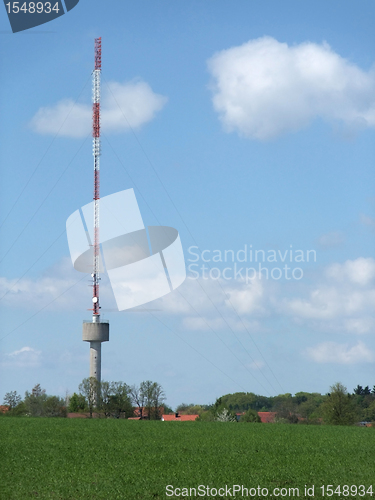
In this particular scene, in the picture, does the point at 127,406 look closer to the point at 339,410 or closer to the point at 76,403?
the point at 76,403

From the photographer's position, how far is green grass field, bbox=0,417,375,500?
19891 millimetres

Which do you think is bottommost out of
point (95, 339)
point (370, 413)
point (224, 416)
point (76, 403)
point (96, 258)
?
point (370, 413)

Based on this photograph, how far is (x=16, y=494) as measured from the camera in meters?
18.7

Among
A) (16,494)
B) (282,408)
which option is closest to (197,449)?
(16,494)

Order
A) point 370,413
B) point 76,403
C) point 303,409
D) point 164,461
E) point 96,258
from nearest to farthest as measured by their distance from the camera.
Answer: point 164,461, point 96,258, point 76,403, point 303,409, point 370,413

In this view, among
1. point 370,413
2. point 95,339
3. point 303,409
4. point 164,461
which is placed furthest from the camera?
point 370,413

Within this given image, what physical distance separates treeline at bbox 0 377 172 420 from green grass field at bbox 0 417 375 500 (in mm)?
40570

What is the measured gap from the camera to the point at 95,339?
75438 millimetres

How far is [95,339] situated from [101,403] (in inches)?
384

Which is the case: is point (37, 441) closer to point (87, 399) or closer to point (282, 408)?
point (87, 399)

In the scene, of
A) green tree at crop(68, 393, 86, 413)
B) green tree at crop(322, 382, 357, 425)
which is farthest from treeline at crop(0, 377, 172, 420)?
green tree at crop(322, 382, 357, 425)

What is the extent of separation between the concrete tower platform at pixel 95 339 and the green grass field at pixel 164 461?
3644cm

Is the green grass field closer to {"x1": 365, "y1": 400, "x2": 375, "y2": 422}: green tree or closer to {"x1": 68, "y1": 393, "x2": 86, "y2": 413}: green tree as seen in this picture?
Result: {"x1": 68, "y1": 393, "x2": 86, "y2": 413}: green tree

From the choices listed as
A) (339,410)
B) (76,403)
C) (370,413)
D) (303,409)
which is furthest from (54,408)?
(370,413)
